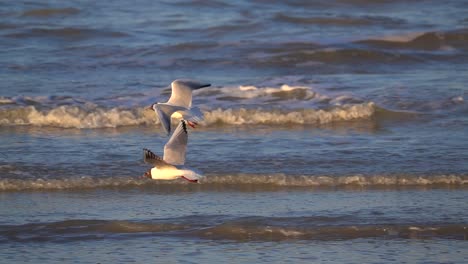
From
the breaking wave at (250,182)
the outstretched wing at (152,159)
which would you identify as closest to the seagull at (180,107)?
the outstretched wing at (152,159)

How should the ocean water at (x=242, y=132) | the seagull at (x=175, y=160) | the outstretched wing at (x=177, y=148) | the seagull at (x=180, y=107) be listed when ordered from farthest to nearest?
the seagull at (x=180, y=107), the outstretched wing at (x=177, y=148), the seagull at (x=175, y=160), the ocean water at (x=242, y=132)

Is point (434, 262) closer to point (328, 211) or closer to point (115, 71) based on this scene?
point (328, 211)

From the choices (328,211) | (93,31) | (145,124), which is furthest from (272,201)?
(93,31)

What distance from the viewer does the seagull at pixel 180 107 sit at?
7901 millimetres

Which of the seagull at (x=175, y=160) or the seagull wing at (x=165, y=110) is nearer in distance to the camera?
the seagull at (x=175, y=160)

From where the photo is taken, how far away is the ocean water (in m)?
6.83

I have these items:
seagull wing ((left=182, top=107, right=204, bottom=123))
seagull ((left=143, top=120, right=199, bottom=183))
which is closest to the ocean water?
seagull ((left=143, top=120, right=199, bottom=183))

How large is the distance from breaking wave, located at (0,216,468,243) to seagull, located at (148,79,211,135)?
80 cm

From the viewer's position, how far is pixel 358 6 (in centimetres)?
1772

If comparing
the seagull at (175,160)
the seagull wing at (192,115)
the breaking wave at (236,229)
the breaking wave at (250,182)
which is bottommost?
the breaking wave at (236,229)

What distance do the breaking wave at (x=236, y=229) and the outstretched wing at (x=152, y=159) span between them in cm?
38

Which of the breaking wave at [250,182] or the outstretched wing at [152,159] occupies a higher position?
the outstretched wing at [152,159]

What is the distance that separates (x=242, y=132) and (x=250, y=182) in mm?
1980

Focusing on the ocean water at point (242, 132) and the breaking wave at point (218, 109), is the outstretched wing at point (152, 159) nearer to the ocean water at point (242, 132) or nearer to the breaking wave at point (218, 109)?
the ocean water at point (242, 132)
